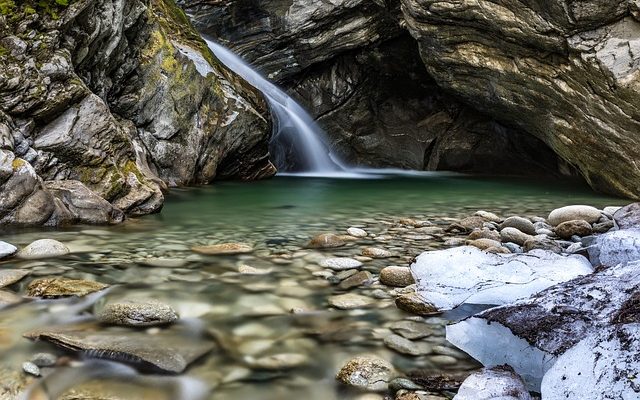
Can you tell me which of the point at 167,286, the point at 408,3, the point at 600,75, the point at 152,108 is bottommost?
the point at 167,286

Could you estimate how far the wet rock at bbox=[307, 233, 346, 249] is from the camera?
177 inches

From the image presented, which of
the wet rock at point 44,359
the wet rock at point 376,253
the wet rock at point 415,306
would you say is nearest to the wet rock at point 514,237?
the wet rock at point 376,253

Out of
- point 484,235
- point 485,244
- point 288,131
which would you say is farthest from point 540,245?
point 288,131

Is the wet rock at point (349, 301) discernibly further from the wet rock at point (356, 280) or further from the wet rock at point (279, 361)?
the wet rock at point (279, 361)

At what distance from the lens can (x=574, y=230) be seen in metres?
4.70

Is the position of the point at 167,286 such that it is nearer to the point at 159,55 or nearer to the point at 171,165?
the point at 171,165

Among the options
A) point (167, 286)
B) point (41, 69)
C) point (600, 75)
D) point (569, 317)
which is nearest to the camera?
point (569, 317)

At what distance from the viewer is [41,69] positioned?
20.1 ft

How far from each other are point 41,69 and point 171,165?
12.1ft

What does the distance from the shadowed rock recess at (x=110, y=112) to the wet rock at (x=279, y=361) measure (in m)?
3.73

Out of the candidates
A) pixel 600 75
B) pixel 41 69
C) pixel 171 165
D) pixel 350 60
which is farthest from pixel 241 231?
pixel 350 60

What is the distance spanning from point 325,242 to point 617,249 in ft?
7.70

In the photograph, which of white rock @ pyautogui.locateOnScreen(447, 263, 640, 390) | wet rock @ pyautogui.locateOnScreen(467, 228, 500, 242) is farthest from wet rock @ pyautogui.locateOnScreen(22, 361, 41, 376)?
wet rock @ pyautogui.locateOnScreen(467, 228, 500, 242)

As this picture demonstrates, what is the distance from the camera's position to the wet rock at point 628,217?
14.5 ft
